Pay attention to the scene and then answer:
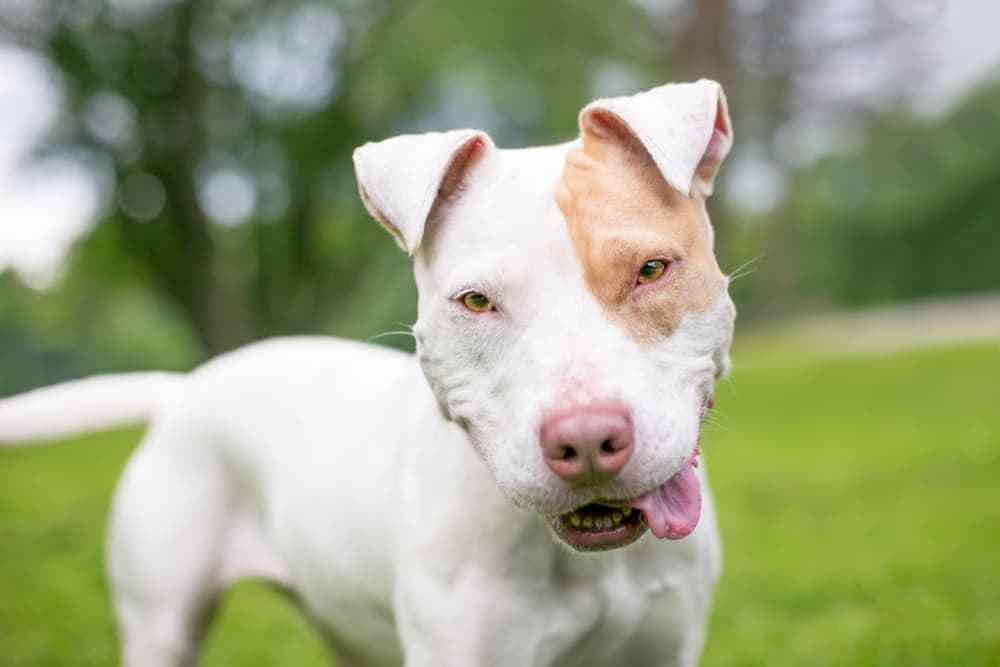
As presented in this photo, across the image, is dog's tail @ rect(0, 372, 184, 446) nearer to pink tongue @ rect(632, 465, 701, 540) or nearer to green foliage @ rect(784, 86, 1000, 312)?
pink tongue @ rect(632, 465, 701, 540)

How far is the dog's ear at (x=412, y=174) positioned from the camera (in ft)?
8.86

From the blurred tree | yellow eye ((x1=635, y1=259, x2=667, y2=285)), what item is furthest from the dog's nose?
the blurred tree

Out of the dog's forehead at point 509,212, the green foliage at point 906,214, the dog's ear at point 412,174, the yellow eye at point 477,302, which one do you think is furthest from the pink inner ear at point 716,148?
the green foliage at point 906,214

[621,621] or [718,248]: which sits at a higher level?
[621,621]

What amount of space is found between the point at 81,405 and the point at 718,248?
727 inches

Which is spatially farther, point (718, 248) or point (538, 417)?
point (718, 248)

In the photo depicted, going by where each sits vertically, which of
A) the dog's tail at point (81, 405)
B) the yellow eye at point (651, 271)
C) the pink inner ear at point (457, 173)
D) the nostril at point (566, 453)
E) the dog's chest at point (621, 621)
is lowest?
the dog's tail at point (81, 405)

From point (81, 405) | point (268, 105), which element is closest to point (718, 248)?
point (268, 105)

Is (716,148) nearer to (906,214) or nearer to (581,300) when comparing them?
(581,300)

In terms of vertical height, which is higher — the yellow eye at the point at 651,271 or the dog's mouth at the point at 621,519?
the yellow eye at the point at 651,271

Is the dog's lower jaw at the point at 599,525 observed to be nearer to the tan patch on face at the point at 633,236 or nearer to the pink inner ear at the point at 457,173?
the tan patch on face at the point at 633,236

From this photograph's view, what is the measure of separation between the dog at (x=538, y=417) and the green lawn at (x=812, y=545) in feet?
1.51

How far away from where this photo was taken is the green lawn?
5441 mm

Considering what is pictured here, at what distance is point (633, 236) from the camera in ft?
8.43
